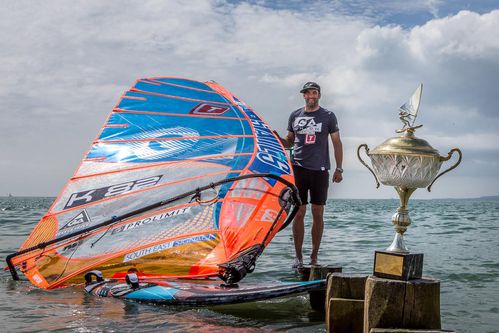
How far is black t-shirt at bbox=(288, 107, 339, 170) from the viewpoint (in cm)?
612

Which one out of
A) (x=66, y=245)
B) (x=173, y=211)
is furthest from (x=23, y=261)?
(x=173, y=211)

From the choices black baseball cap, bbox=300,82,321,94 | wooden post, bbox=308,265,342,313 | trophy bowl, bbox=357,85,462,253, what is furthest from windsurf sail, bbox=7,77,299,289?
trophy bowl, bbox=357,85,462,253

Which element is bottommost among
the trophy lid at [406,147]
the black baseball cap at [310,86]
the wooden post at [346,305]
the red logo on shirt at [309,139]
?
the wooden post at [346,305]

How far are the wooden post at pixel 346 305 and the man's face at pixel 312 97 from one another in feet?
8.66

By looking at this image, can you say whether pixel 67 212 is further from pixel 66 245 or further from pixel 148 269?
pixel 148 269

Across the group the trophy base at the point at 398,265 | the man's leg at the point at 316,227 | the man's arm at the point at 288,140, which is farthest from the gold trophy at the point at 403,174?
the man's arm at the point at 288,140

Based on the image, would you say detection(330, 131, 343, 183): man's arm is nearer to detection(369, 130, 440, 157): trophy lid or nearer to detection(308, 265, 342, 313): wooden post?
detection(308, 265, 342, 313): wooden post

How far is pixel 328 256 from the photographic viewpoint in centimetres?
909

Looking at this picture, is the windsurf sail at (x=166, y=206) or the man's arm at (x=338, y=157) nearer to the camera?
the windsurf sail at (x=166, y=206)

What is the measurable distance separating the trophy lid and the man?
9.25ft

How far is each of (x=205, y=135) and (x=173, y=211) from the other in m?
1.08

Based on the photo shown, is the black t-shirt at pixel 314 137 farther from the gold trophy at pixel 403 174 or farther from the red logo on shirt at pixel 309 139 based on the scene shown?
A: the gold trophy at pixel 403 174

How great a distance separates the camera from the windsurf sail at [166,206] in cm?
611

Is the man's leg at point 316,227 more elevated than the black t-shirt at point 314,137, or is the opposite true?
the black t-shirt at point 314,137
